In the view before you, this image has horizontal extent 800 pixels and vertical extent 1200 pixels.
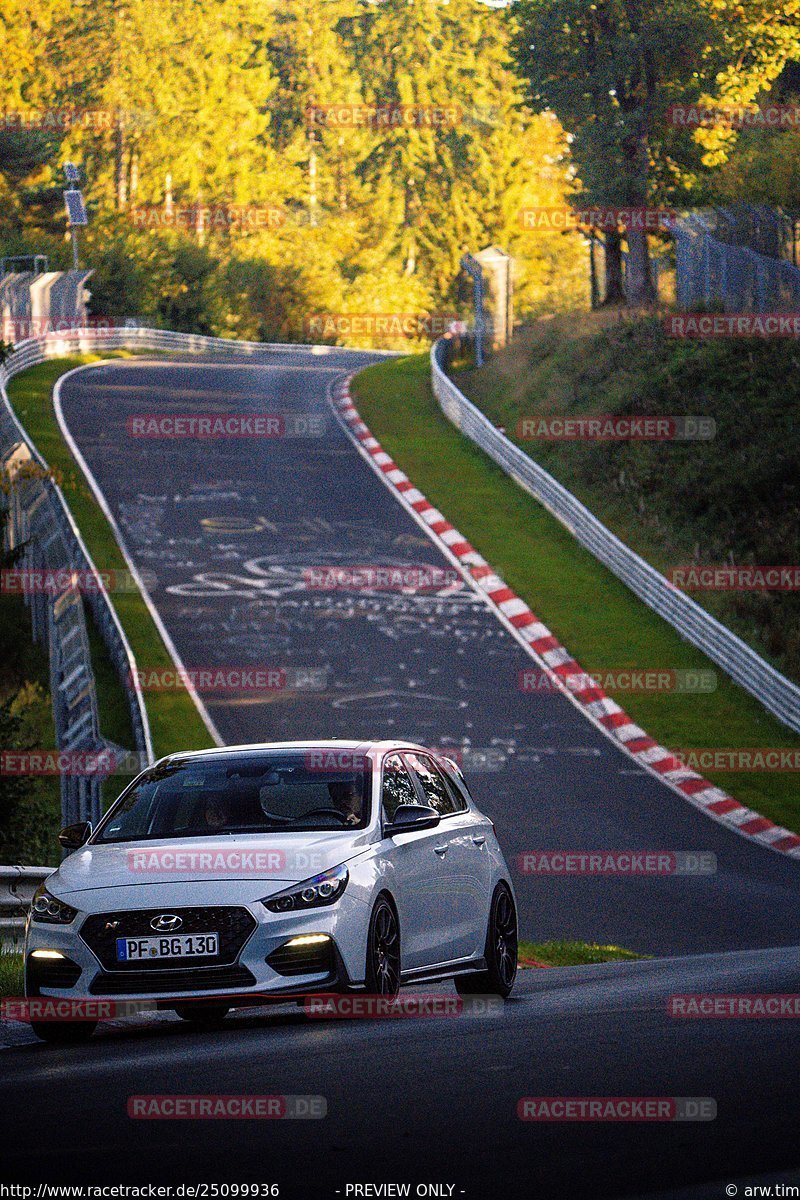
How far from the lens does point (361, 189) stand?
136 metres

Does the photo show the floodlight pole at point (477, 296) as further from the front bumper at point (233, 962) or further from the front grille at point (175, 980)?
the front grille at point (175, 980)

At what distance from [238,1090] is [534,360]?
44.4m

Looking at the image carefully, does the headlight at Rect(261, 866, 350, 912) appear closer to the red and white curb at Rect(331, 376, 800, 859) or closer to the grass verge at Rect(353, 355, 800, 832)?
the red and white curb at Rect(331, 376, 800, 859)

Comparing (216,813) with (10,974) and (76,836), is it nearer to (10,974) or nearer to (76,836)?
(76,836)

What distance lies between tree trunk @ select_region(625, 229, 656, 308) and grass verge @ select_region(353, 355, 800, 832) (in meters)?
7.02

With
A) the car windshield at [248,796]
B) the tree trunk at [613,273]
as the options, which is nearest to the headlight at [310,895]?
the car windshield at [248,796]

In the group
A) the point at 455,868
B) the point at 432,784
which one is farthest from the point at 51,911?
the point at 432,784

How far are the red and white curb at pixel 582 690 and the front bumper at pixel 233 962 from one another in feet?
40.3

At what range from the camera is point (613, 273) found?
186ft

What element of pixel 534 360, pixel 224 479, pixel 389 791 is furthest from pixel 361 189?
pixel 389 791

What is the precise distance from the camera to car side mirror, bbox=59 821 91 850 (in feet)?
34.7

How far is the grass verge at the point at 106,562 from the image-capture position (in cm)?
2500

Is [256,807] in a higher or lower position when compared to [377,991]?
higher

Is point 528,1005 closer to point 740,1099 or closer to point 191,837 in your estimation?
point 191,837
